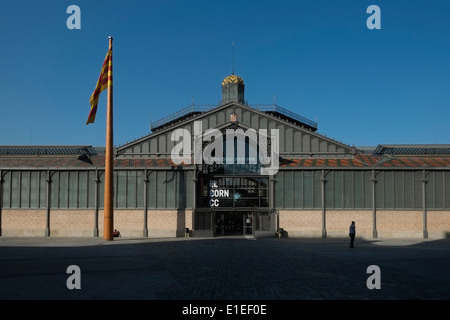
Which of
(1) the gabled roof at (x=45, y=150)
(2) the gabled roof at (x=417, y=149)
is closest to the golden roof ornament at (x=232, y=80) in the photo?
(1) the gabled roof at (x=45, y=150)

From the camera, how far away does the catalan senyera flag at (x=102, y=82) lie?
33875mm

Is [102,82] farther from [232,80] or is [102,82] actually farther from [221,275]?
[221,275]

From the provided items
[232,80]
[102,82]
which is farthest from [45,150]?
[232,80]

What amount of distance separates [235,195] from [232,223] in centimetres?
272

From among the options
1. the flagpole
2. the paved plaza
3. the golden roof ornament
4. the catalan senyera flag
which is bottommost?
the paved plaza

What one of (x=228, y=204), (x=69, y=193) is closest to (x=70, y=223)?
(x=69, y=193)

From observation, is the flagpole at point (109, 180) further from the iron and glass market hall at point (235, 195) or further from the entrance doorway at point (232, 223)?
the entrance doorway at point (232, 223)

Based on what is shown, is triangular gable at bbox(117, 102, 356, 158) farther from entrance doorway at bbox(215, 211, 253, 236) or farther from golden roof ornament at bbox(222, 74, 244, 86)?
golden roof ornament at bbox(222, 74, 244, 86)

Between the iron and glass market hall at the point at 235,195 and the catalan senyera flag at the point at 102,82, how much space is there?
744 centimetres

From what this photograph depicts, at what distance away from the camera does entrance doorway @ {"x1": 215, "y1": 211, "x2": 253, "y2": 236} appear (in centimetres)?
4028

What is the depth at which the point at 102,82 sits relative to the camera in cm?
3478

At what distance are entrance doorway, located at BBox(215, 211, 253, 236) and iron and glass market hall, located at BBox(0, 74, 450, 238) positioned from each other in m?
0.09

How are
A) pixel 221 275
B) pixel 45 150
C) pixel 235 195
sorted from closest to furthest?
1. pixel 221 275
2. pixel 235 195
3. pixel 45 150

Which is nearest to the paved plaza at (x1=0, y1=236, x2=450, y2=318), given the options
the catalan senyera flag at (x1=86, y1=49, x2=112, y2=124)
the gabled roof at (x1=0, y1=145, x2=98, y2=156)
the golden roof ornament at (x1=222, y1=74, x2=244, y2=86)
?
the catalan senyera flag at (x1=86, y1=49, x2=112, y2=124)
